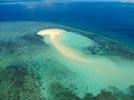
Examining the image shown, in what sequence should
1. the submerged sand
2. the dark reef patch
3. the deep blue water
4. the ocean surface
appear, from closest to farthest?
the dark reef patch
the ocean surface
the submerged sand
the deep blue water

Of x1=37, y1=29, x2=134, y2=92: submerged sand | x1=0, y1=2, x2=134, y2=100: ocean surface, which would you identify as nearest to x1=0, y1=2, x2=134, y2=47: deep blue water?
x1=0, y1=2, x2=134, y2=100: ocean surface

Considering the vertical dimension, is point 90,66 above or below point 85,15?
below

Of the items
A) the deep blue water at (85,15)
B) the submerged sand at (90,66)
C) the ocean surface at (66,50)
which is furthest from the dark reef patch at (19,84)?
the deep blue water at (85,15)

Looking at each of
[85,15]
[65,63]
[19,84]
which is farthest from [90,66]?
[85,15]

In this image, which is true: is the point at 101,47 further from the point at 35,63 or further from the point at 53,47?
the point at 35,63

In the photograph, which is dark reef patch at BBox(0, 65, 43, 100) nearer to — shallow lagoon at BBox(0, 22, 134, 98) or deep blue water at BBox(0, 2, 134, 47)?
shallow lagoon at BBox(0, 22, 134, 98)

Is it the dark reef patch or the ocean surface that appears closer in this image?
the dark reef patch

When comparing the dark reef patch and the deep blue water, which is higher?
the deep blue water

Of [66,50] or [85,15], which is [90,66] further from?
[85,15]
